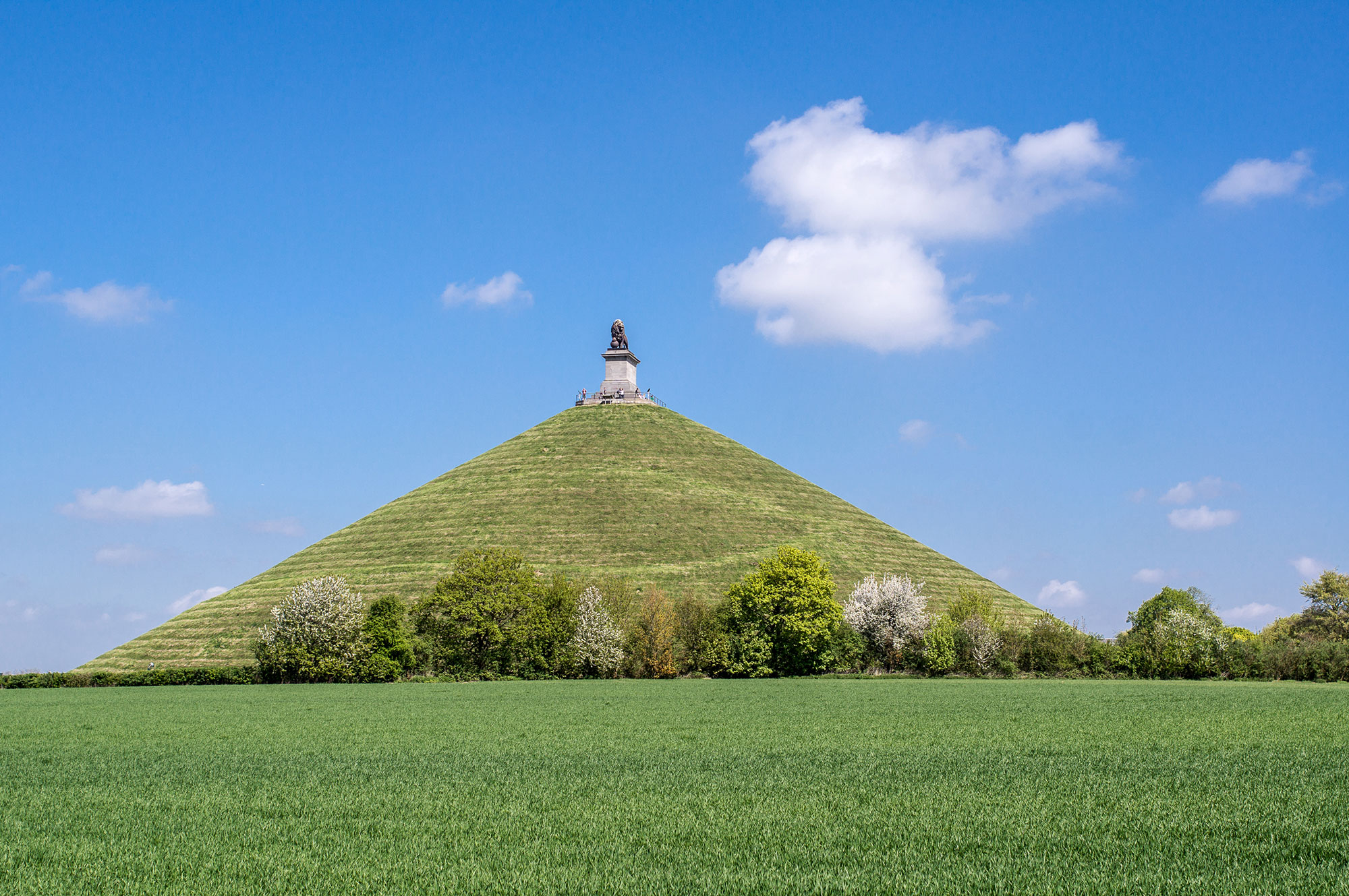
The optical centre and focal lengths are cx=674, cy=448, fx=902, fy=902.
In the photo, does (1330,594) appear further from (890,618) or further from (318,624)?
(318,624)

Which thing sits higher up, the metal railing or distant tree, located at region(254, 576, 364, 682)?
the metal railing

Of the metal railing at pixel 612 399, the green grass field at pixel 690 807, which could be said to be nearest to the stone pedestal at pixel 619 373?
the metal railing at pixel 612 399

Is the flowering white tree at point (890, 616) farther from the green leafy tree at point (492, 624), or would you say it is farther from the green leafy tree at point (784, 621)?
the green leafy tree at point (492, 624)

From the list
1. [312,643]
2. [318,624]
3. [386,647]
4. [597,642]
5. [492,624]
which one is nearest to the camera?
[312,643]

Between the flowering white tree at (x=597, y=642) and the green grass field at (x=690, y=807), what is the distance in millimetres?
49228

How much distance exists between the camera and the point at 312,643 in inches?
3110

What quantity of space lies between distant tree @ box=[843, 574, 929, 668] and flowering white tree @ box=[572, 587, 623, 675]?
22.9 m

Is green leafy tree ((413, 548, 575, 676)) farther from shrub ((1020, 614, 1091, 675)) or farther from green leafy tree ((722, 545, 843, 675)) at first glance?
shrub ((1020, 614, 1091, 675))

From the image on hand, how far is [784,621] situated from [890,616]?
13394 millimetres

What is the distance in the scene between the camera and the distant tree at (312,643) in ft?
256

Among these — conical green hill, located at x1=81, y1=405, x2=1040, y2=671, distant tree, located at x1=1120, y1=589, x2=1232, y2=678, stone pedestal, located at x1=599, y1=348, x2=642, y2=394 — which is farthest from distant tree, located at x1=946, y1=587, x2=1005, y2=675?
stone pedestal, located at x1=599, y1=348, x2=642, y2=394

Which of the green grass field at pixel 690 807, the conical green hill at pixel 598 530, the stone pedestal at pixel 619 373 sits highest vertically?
the stone pedestal at pixel 619 373

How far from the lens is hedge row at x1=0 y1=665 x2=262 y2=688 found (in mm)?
75125

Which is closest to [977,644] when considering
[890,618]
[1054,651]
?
[1054,651]
